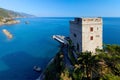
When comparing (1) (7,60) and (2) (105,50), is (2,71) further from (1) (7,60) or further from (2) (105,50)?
(2) (105,50)

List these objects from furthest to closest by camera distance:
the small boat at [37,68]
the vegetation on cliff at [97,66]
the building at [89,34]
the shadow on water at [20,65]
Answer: the small boat at [37,68] → the shadow on water at [20,65] → the building at [89,34] → the vegetation on cliff at [97,66]

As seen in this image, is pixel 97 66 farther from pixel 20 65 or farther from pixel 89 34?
pixel 20 65

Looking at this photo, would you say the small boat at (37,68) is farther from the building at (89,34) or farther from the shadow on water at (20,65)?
the building at (89,34)

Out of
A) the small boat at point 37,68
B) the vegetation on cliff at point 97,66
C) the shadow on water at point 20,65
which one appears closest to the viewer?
the vegetation on cliff at point 97,66

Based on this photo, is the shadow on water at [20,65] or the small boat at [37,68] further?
the small boat at [37,68]

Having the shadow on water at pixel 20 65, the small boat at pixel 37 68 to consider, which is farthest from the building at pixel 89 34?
the small boat at pixel 37 68

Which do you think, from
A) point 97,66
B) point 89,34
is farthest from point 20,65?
point 97,66

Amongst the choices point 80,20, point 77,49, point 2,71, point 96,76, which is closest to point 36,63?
point 2,71

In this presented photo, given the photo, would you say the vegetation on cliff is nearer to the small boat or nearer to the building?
the building
